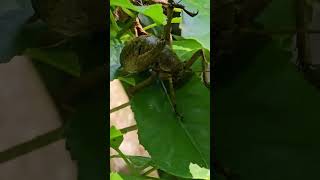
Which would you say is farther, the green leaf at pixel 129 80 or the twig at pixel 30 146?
the green leaf at pixel 129 80

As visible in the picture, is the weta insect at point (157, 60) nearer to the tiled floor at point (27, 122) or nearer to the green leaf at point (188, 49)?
the green leaf at point (188, 49)

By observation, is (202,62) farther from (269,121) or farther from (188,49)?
(269,121)

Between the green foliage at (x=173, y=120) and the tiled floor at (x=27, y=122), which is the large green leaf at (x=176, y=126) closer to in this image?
the green foliage at (x=173, y=120)

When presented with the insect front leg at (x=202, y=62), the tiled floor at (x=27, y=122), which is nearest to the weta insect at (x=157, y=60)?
the insect front leg at (x=202, y=62)

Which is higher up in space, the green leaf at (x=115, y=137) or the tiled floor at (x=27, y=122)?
the tiled floor at (x=27, y=122)

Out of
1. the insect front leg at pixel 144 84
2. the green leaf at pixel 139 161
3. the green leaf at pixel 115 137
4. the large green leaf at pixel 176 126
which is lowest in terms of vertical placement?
the green leaf at pixel 139 161

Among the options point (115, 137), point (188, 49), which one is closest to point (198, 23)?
point (188, 49)
